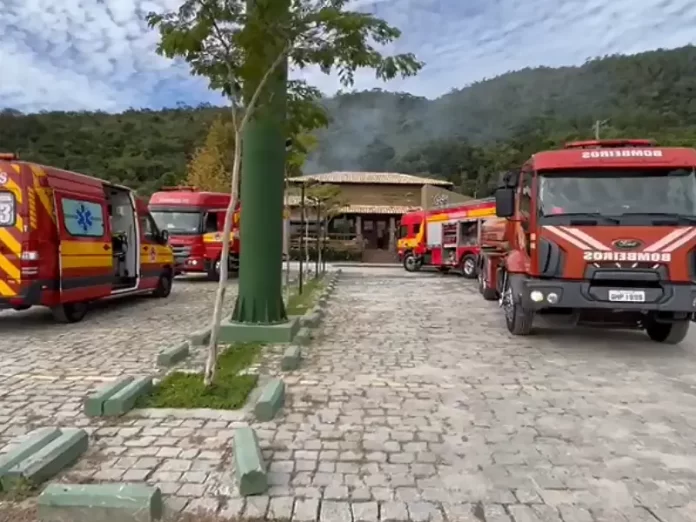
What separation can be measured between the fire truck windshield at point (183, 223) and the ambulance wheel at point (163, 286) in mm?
4480

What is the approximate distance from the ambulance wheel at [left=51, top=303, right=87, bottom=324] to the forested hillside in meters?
19.8

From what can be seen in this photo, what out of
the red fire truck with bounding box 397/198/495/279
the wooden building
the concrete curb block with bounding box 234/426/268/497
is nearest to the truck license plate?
the concrete curb block with bounding box 234/426/268/497

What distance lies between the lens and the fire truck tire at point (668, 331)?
8.65m

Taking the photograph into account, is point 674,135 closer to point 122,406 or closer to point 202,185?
point 202,185

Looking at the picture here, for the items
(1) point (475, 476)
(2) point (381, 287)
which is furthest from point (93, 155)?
(1) point (475, 476)

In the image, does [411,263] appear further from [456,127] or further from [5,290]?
[456,127]

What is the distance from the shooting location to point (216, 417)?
4.94 m

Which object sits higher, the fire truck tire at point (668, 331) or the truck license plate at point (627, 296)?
the truck license plate at point (627, 296)

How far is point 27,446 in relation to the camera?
3938 mm

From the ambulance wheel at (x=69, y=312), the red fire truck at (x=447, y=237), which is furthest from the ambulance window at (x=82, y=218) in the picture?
the red fire truck at (x=447, y=237)

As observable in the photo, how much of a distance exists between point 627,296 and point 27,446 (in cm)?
662

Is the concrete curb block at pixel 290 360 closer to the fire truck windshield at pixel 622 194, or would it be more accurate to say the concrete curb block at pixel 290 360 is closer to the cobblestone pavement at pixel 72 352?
the cobblestone pavement at pixel 72 352

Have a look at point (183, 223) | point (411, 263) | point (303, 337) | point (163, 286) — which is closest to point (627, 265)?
point (303, 337)

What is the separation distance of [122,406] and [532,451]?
315cm
